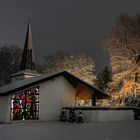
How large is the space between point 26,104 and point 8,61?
2911 cm

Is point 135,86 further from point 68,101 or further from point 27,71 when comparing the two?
point 27,71

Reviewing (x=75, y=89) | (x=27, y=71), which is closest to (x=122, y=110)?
(x=75, y=89)

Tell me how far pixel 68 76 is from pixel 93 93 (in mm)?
3176

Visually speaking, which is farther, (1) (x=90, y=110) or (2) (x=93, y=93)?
(2) (x=93, y=93)

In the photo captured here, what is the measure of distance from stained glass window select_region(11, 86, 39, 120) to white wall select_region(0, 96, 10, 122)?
39cm

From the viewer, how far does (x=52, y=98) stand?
26.2 meters

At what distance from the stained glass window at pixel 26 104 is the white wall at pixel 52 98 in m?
0.36

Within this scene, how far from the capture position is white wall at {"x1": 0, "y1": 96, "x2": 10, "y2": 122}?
80.3 ft

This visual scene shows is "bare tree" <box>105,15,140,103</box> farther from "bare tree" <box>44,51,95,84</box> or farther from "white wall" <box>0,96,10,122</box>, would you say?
"bare tree" <box>44,51,95,84</box>

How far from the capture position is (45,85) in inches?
1023

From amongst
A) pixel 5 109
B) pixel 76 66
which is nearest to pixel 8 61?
pixel 76 66

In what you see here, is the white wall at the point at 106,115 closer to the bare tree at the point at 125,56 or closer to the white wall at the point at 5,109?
the bare tree at the point at 125,56

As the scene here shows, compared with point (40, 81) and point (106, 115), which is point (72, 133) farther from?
point (40, 81)

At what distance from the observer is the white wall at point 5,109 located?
2447cm
